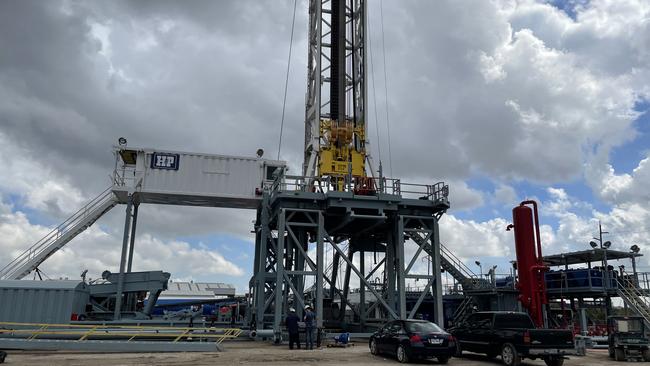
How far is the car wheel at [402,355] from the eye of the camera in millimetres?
15047

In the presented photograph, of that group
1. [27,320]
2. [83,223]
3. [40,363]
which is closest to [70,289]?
[27,320]

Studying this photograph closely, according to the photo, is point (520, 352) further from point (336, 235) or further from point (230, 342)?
point (336, 235)

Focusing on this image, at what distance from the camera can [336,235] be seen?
30.8 metres

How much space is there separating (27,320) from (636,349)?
24.7 meters

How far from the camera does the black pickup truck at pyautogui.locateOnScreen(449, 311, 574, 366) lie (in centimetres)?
1431

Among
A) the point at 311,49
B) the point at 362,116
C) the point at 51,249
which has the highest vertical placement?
the point at 311,49

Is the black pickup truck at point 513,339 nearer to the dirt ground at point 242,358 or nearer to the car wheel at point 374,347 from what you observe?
the dirt ground at point 242,358

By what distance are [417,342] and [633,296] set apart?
18782 mm

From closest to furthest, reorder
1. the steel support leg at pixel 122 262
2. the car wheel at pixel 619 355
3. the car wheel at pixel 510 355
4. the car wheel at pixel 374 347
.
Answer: the car wheel at pixel 510 355 < the car wheel at pixel 619 355 < the car wheel at pixel 374 347 < the steel support leg at pixel 122 262

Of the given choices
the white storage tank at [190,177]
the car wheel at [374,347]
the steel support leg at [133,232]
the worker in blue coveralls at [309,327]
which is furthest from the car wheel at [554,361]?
the steel support leg at [133,232]

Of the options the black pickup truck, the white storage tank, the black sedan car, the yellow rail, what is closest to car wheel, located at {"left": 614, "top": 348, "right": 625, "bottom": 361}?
the black pickup truck

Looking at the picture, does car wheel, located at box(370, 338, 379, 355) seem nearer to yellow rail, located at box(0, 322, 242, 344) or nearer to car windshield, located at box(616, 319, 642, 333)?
yellow rail, located at box(0, 322, 242, 344)

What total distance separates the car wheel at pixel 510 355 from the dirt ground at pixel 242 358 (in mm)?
618

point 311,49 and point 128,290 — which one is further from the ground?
point 311,49
